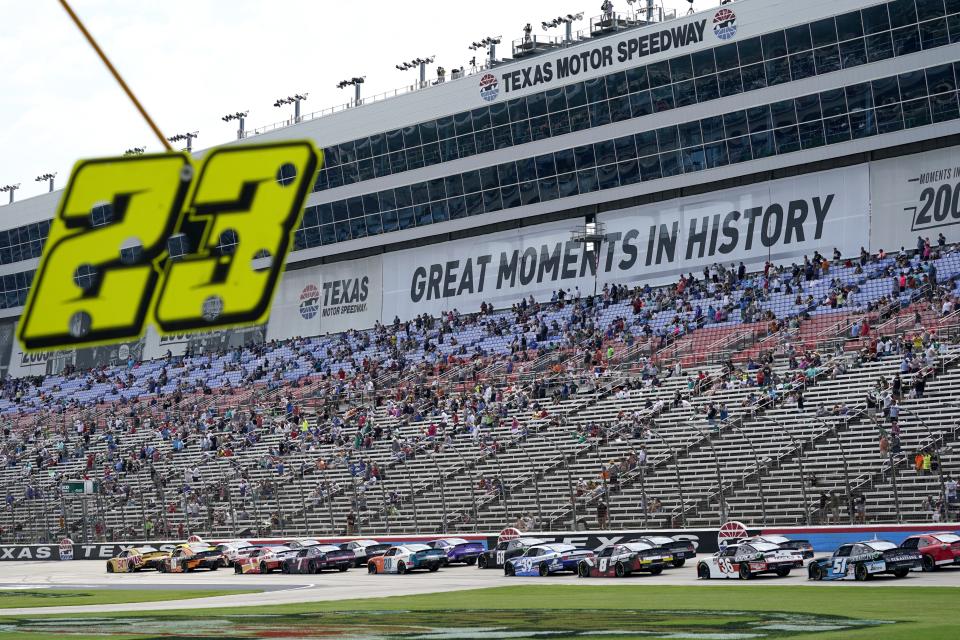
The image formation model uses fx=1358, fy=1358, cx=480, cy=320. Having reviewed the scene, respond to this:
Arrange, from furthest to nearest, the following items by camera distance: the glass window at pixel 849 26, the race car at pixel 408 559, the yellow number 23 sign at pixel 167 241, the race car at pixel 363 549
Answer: the glass window at pixel 849 26
the race car at pixel 363 549
the race car at pixel 408 559
the yellow number 23 sign at pixel 167 241

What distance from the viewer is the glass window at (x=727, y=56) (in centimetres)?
5709

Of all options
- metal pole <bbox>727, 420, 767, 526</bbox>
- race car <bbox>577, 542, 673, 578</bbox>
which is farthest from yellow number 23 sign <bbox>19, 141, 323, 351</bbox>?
metal pole <bbox>727, 420, 767, 526</bbox>

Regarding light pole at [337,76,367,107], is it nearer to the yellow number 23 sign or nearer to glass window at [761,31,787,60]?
glass window at [761,31,787,60]

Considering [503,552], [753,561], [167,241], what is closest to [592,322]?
[503,552]

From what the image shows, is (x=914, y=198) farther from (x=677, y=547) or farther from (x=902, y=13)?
(x=677, y=547)

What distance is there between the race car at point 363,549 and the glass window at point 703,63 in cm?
2572

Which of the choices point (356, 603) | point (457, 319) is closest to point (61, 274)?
point (356, 603)

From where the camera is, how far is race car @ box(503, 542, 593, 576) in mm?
37719

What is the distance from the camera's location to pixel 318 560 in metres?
43.3

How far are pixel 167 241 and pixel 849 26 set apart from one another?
2064 inches

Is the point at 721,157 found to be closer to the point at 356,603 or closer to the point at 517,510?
the point at 517,510

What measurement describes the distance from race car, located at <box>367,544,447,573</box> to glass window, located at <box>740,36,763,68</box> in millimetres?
26277

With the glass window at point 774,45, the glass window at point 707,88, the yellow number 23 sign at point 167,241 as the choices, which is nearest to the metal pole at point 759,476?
the glass window at point 774,45

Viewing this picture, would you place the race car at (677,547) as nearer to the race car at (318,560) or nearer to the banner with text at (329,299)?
the race car at (318,560)
